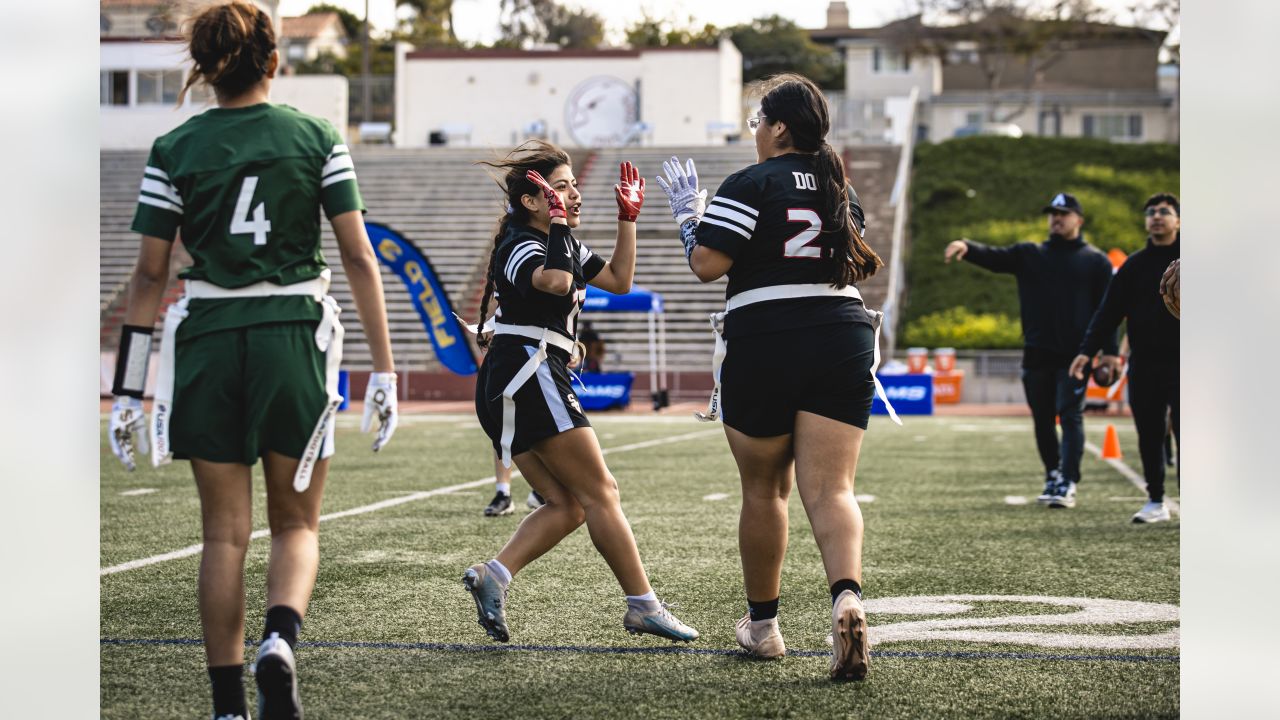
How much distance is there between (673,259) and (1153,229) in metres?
24.8

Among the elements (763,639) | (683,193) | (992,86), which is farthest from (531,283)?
(992,86)

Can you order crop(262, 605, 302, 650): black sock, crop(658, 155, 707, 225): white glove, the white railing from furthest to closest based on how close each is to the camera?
the white railing
crop(658, 155, 707, 225): white glove
crop(262, 605, 302, 650): black sock

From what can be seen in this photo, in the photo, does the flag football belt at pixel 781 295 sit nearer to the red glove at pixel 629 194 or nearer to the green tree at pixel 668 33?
the red glove at pixel 629 194

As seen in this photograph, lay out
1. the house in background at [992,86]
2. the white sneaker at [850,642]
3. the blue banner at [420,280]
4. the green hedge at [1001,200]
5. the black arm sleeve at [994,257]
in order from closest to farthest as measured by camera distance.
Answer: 1. the white sneaker at [850,642]
2. the black arm sleeve at [994,257]
3. the blue banner at [420,280]
4. the green hedge at [1001,200]
5. the house in background at [992,86]

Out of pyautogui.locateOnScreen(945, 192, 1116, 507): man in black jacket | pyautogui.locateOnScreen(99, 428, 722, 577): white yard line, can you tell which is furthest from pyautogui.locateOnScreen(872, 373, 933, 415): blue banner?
pyautogui.locateOnScreen(945, 192, 1116, 507): man in black jacket

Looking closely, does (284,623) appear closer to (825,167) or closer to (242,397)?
(242,397)

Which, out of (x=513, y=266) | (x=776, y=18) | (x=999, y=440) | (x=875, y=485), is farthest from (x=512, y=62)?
(x=513, y=266)

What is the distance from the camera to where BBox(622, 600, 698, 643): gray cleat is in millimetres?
4770

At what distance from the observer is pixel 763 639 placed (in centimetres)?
460

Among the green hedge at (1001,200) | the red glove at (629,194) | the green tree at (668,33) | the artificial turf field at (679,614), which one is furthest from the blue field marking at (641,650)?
the green tree at (668,33)

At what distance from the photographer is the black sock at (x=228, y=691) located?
359cm

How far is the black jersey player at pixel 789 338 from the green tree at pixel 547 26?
68.6m

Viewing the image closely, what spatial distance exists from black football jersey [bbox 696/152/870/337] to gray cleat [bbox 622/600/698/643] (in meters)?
0.94

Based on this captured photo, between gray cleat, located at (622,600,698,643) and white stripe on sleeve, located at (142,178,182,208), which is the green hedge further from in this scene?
white stripe on sleeve, located at (142,178,182,208)
